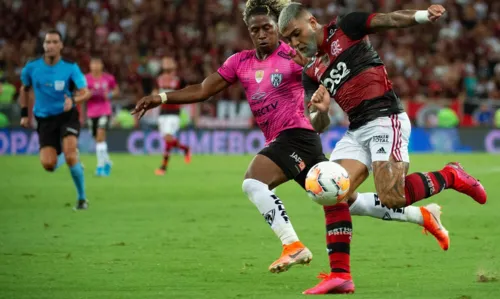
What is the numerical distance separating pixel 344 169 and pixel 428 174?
0.95m

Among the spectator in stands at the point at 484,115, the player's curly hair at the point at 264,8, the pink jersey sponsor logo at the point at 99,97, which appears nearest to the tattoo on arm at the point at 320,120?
the player's curly hair at the point at 264,8

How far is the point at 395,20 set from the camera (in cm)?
722

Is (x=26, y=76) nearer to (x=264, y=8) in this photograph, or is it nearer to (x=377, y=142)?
(x=264, y=8)

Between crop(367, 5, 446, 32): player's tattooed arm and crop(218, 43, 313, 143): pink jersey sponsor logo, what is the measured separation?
1.68 meters

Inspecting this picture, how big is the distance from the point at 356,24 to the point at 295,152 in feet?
5.38

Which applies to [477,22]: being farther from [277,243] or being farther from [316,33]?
[316,33]

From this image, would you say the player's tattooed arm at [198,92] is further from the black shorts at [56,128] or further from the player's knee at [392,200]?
the black shorts at [56,128]

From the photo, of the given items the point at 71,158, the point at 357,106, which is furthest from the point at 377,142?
the point at 71,158

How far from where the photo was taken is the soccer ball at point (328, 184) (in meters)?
7.34

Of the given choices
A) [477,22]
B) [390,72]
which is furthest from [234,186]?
[477,22]

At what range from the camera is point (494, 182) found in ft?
60.6

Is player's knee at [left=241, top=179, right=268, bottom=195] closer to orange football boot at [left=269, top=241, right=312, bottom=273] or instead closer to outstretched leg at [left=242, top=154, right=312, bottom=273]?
outstretched leg at [left=242, top=154, right=312, bottom=273]

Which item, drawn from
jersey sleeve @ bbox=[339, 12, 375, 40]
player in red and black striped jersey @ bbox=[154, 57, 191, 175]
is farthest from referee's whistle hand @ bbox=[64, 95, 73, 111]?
player in red and black striped jersey @ bbox=[154, 57, 191, 175]

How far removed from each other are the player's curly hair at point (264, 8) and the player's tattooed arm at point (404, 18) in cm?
164
